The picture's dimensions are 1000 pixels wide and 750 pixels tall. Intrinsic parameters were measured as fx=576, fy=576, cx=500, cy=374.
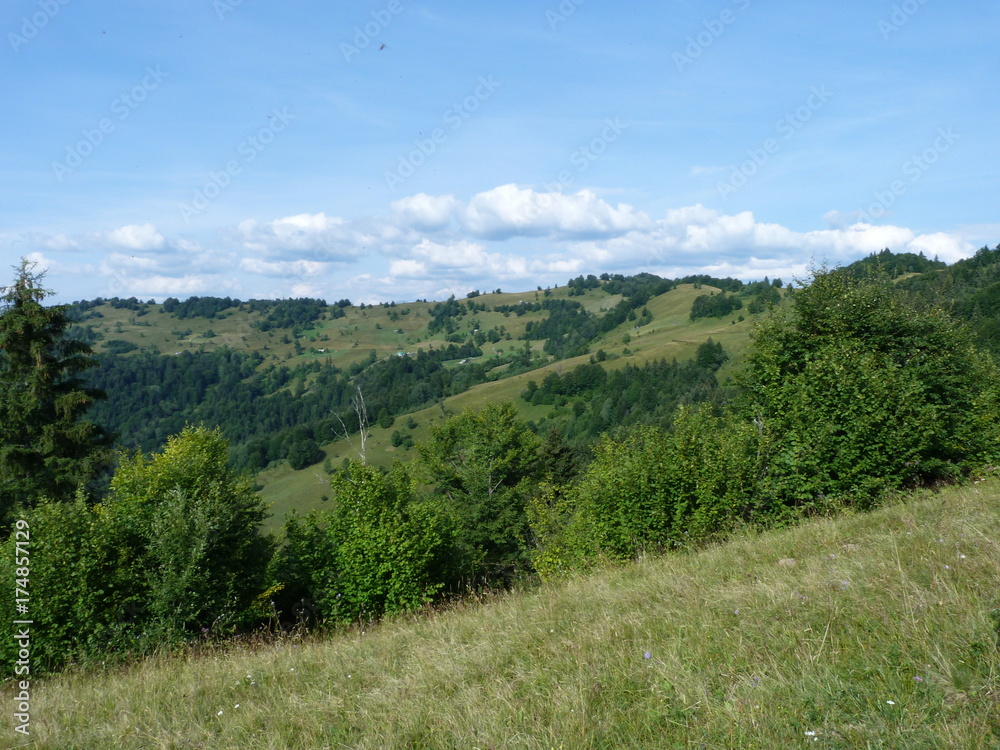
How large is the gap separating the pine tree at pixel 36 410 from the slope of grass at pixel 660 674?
19.9 m

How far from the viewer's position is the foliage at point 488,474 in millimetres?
39406

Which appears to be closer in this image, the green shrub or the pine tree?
the green shrub

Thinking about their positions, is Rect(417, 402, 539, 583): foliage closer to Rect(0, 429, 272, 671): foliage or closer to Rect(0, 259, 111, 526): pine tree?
Rect(0, 259, 111, 526): pine tree

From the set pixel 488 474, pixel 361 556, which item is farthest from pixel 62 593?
pixel 488 474

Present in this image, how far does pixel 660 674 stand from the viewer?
438 centimetres

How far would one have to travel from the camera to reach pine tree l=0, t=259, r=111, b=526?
22859 millimetres

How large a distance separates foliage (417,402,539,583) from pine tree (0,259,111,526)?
20823 mm

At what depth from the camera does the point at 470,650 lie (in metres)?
5.77

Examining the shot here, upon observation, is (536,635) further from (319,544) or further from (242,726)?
(319,544)

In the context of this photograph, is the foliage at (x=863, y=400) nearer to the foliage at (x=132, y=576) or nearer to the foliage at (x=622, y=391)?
the foliage at (x=132, y=576)

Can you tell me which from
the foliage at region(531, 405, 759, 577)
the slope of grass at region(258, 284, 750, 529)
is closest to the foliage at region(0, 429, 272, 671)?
the foliage at region(531, 405, 759, 577)

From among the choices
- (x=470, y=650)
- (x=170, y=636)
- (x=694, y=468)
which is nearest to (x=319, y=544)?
(x=170, y=636)

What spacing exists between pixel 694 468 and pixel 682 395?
10588cm

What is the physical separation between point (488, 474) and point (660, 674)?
37.3 meters
